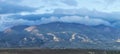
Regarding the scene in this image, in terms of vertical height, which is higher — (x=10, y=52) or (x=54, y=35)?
(x=54, y=35)

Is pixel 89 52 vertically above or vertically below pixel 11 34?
below

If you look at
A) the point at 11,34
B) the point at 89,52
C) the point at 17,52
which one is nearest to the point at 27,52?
the point at 17,52

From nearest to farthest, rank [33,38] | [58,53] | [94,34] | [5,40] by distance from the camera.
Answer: [58,53] < [5,40] < [33,38] < [94,34]

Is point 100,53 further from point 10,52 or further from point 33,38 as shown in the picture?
point 33,38

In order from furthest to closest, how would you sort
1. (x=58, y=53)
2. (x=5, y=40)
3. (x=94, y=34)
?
1. (x=94, y=34)
2. (x=5, y=40)
3. (x=58, y=53)

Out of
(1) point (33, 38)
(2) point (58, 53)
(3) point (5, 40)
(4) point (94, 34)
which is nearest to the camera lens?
(2) point (58, 53)

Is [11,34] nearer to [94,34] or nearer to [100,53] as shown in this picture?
[94,34]

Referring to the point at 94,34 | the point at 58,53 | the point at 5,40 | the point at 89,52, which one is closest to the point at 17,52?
the point at 58,53

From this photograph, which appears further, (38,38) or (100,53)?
(38,38)

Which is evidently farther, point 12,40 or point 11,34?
point 11,34
